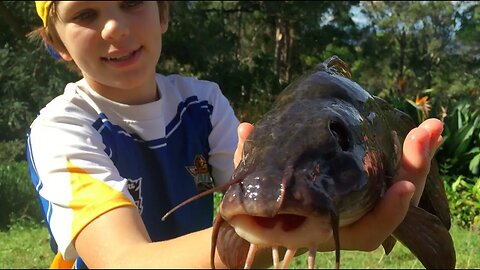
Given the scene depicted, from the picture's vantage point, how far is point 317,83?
1.20 m

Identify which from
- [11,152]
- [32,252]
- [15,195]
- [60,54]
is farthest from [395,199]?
[32,252]

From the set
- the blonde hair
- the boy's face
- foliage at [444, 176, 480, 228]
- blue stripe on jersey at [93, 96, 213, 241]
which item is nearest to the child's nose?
the boy's face

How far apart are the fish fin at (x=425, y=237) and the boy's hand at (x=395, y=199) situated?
0.03 meters

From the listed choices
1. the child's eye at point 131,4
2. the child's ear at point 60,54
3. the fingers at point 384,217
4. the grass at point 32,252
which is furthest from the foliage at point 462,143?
the fingers at point 384,217

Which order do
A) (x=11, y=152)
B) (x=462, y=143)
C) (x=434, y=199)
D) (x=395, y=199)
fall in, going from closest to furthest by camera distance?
(x=395, y=199) < (x=434, y=199) < (x=11, y=152) < (x=462, y=143)

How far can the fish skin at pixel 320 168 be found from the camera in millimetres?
858

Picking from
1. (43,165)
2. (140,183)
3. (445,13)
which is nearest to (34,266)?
(140,183)

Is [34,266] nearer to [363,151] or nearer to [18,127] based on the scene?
[18,127]

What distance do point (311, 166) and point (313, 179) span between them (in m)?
0.03

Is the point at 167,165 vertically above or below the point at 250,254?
below

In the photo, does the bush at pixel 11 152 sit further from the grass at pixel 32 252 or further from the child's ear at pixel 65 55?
the grass at pixel 32 252

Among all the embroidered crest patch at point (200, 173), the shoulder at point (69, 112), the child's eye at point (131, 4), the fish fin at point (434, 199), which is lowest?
the embroidered crest patch at point (200, 173)

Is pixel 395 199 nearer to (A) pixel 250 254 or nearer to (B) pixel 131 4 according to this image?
(A) pixel 250 254

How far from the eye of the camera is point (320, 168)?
36.9 inches
